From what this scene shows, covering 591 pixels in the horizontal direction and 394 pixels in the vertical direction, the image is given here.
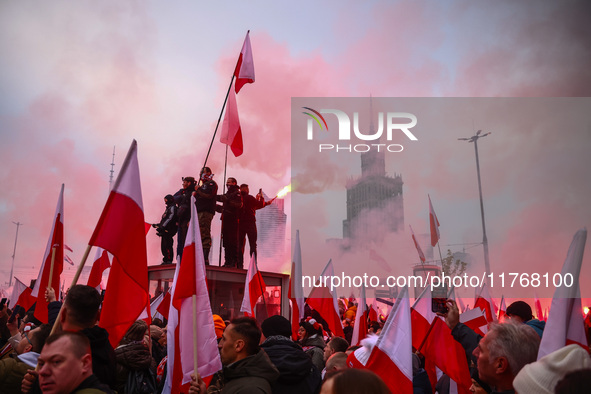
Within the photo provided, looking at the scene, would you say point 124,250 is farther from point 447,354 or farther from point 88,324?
point 447,354

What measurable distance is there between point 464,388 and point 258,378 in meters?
2.40

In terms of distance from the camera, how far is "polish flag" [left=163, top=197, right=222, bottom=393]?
4.35m

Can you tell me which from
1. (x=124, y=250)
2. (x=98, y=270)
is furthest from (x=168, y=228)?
(x=124, y=250)

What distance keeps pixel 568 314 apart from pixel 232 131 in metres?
10.8

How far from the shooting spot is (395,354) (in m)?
4.38

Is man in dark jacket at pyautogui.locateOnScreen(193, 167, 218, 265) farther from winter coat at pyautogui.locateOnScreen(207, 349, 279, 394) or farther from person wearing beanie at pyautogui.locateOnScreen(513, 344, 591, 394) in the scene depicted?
person wearing beanie at pyautogui.locateOnScreen(513, 344, 591, 394)

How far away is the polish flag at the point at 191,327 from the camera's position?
4352 mm

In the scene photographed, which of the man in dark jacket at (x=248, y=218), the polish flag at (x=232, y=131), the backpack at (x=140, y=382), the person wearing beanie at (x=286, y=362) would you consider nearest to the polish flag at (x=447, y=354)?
the person wearing beanie at (x=286, y=362)

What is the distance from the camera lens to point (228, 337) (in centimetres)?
365

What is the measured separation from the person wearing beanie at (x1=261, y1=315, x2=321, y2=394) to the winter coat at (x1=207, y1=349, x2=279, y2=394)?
249mm

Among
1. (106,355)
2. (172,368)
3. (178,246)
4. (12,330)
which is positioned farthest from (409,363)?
(178,246)

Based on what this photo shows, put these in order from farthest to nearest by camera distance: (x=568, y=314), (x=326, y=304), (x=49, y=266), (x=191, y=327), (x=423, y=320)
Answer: (x=326, y=304) → (x=49, y=266) → (x=423, y=320) → (x=191, y=327) → (x=568, y=314)

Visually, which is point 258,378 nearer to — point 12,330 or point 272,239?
point 12,330

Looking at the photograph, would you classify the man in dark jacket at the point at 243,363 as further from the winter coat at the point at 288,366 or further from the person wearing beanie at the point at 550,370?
the person wearing beanie at the point at 550,370
